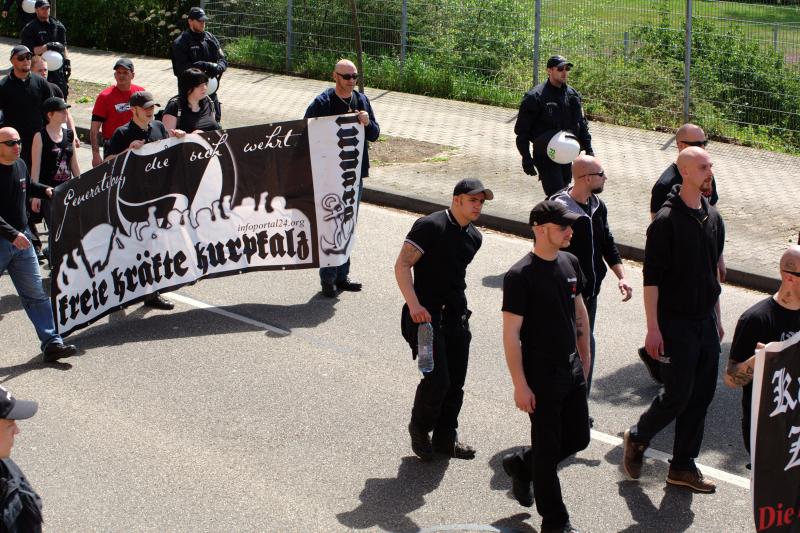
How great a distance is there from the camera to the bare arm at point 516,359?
18.9 feet

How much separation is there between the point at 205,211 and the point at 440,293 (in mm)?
3833

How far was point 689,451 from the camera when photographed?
21.4 feet

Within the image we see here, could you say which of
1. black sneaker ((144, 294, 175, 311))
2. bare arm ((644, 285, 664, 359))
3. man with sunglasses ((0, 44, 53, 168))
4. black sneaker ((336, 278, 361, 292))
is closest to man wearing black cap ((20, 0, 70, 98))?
man with sunglasses ((0, 44, 53, 168))

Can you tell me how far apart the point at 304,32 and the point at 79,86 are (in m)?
4.20

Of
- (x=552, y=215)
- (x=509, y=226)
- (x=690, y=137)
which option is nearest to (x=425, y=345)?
(x=552, y=215)

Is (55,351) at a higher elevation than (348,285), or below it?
higher

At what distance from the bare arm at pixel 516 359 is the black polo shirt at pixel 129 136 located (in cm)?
502

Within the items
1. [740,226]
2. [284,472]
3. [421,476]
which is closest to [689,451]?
[421,476]

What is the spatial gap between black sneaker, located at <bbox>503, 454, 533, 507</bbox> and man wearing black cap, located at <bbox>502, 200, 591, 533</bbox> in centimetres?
29

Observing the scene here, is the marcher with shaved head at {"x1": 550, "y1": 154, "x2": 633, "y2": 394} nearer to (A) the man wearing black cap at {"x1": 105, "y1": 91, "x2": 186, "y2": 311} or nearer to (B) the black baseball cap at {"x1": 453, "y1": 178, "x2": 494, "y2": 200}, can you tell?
(B) the black baseball cap at {"x1": 453, "y1": 178, "x2": 494, "y2": 200}

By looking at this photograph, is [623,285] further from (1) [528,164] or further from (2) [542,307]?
(1) [528,164]

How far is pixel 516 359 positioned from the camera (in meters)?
5.76

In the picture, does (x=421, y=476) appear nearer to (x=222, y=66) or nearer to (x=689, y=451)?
(x=689, y=451)

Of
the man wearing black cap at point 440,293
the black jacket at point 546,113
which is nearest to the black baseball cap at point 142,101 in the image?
the black jacket at point 546,113
